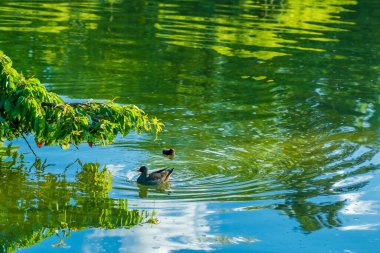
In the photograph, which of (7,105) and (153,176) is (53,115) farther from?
(153,176)

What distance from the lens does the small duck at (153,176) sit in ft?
45.1

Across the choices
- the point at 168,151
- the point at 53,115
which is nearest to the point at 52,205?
the point at 53,115

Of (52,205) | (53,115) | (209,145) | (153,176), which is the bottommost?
(52,205)

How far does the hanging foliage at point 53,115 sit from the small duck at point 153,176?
2.33ft

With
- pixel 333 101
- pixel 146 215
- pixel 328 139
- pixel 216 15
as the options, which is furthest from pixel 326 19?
pixel 146 215

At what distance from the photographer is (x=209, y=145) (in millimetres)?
16234

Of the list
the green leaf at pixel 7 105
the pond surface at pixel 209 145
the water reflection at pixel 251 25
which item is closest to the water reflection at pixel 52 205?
the pond surface at pixel 209 145

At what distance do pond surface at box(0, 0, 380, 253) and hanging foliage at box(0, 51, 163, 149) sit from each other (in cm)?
84

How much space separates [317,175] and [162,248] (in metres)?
3.95

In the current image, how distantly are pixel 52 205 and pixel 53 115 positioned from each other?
5.04 feet

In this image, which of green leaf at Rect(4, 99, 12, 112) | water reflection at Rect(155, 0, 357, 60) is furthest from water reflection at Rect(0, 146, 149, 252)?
water reflection at Rect(155, 0, 357, 60)

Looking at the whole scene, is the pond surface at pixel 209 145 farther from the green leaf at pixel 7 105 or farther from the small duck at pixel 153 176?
the green leaf at pixel 7 105

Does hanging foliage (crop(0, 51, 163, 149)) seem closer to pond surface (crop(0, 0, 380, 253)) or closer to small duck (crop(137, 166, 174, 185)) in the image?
small duck (crop(137, 166, 174, 185))

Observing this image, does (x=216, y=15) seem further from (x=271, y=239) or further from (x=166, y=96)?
(x=271, y=239)
